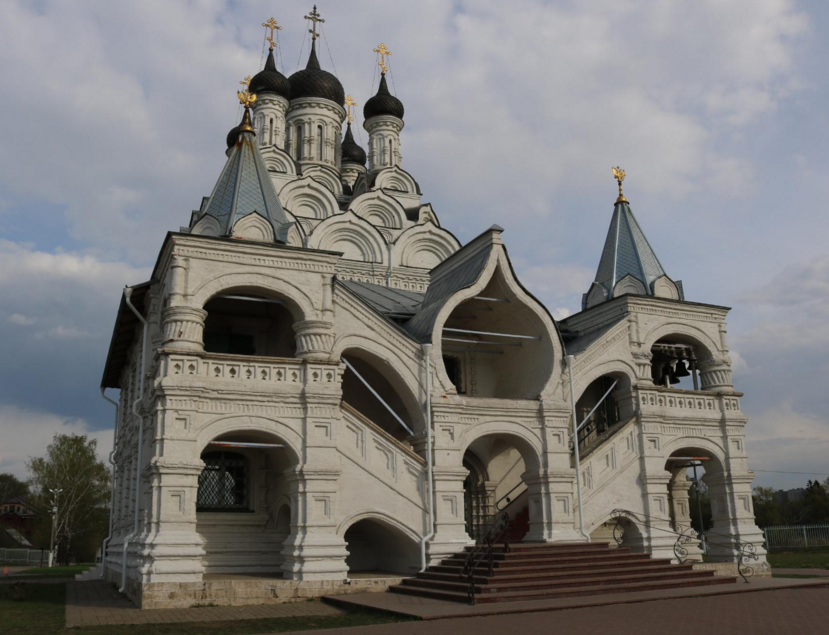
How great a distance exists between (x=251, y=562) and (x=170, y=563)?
338cm

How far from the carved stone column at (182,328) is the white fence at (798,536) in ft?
77.6

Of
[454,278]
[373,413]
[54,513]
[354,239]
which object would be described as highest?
[354,239]

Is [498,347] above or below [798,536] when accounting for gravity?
above

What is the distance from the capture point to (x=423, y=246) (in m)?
25.5

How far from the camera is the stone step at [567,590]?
12.0 m

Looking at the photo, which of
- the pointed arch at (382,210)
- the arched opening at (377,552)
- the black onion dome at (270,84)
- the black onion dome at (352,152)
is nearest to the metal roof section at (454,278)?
the arched opening at (377,552)

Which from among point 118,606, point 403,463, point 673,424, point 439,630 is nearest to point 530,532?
point 403,463

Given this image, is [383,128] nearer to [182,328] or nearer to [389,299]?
[389,299]

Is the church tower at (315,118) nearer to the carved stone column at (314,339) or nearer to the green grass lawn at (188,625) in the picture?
the carved stone column at (314,339)

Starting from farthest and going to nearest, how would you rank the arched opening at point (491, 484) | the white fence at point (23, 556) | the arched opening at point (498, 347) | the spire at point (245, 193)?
the white fence at point (23, 556) < the arched opening at point (491, 484) < the arched opening at point (498, 347) < the spire at point (245, 193)

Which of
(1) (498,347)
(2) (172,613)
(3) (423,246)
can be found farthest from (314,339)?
(3) (423,246)

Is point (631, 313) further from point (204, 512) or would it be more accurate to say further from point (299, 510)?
point (204, 512)

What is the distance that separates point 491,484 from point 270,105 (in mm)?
18091

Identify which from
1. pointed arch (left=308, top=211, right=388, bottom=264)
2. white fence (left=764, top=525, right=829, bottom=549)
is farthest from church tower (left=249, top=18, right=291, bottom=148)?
white fence (left=764, top=525, right=829, bottom=549)
